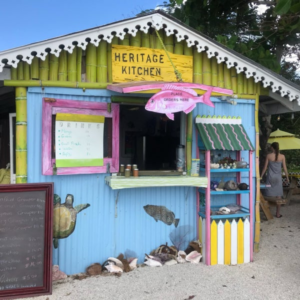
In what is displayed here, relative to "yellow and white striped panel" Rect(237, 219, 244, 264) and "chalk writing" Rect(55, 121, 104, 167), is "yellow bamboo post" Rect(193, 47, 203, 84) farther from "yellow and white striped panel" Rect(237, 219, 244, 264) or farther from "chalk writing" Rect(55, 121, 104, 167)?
"yellow and white striped panel" Rect(237, 219, 244, 264)

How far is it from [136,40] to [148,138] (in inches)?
108

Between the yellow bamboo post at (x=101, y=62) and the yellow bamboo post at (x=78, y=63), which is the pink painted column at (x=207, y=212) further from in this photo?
the yellow bamboo post at (x=78, y=63)

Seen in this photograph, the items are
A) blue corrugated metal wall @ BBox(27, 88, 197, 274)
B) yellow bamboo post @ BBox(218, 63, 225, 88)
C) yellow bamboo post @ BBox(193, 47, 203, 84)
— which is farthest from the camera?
yellow bamboo post @ BBox(218, 63, 225, 88)

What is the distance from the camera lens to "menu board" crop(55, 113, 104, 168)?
164 inches

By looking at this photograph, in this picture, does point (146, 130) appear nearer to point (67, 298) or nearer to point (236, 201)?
point (236, 201)

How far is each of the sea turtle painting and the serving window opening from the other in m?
1.83

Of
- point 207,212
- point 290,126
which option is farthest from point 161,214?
point 290,126

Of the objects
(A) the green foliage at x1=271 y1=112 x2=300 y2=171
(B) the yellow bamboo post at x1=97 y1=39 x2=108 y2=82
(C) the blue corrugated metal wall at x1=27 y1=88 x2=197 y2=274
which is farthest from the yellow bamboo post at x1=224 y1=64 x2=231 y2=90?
(A) the green foliage at x1=271 y1=112 x2=300 y2=171

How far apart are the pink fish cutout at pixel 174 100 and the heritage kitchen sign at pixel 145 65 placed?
82cm

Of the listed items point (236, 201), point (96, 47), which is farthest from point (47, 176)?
point (236, 201)

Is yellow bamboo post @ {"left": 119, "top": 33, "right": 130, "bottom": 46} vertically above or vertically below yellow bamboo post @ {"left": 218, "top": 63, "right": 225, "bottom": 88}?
above

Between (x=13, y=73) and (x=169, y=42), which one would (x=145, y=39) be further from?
(x=13, y=73)

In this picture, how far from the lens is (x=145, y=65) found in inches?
181

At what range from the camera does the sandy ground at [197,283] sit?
3702 millimetres
